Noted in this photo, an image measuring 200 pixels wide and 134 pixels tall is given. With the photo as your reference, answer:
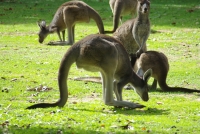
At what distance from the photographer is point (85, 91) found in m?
8.87

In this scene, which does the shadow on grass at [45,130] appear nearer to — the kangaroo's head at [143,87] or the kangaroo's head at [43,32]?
the kangaroo's head at [143,87]

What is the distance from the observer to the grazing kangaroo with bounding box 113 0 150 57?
34.4ft

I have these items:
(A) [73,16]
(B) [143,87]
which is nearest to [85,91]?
(B) [143,87]

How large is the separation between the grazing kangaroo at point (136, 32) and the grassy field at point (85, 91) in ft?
2.63

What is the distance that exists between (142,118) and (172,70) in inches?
165

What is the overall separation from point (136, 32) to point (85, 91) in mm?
2144

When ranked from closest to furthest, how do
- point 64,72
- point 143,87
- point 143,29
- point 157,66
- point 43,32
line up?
1. point 64,72
2. point 143,87
3. point 157,66
4. point 143,29
5. point 43,32

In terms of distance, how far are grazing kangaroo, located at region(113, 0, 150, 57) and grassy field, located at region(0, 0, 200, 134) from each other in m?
0.80

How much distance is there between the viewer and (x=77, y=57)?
23.1 ft

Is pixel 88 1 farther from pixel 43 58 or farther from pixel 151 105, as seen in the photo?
pixel 151 105

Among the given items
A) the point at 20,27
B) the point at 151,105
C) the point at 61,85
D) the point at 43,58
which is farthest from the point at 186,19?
the point at 61,85

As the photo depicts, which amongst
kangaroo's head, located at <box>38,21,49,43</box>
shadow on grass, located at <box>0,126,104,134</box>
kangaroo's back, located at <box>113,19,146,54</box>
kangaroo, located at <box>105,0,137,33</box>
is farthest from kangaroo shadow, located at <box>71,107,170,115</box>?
kangaroo, located at <box>105,0,137,33</box>

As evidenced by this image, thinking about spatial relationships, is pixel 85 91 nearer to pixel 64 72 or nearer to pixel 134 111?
pixel 134 111

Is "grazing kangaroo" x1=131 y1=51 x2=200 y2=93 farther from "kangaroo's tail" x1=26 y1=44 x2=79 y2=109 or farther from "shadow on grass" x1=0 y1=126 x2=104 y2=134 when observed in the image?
"shadow on grass" x1=0 y1=126 x2=104 y2=134
